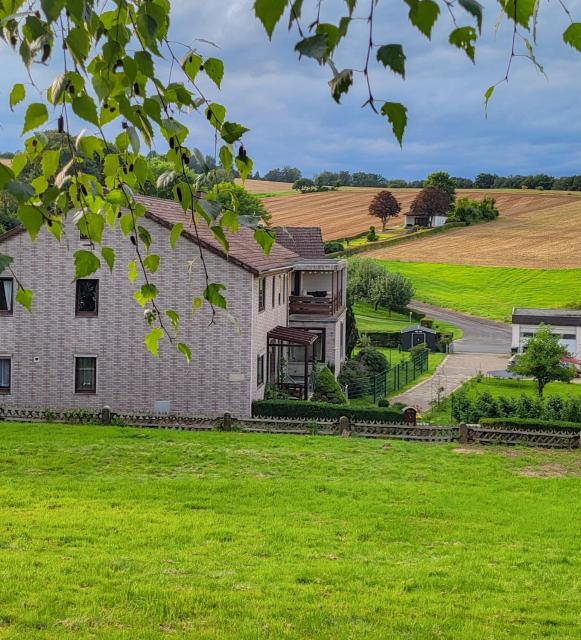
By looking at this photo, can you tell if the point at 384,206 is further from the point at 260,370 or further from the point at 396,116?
the point at 396,116

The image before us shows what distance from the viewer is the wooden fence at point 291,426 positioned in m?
23.7

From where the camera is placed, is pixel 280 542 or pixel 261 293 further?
pixel 261 293

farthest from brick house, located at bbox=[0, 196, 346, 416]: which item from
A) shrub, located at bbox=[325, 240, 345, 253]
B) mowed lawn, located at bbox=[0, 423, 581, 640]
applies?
shrub, located at bbox=[325, 240, 345, 253]

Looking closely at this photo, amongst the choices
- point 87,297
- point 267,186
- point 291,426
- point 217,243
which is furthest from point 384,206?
point 291,426

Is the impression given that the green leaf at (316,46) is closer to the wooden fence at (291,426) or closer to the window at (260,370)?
the wooden fence at (291,426)

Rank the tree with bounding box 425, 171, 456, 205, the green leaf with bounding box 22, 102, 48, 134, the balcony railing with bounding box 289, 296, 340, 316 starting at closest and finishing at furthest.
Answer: the green leaf with bounding box 22, 102, 48, 134 → the balcony railing with bounding box 289, 296, 340, 316 → the tree with bounding box 425, 171, 456, 205

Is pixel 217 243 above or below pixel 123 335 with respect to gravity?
above

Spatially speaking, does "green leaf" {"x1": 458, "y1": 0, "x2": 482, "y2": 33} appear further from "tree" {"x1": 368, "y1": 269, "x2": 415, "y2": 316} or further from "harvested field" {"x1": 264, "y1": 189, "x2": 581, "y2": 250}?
"harvested field" {"x1": 264, "y1": 189, "x2": 581, "y2": 250}

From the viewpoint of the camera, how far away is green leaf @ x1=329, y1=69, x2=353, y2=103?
2369 mm

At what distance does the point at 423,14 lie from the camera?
220cm

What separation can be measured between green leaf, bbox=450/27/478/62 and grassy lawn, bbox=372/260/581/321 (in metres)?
74.7

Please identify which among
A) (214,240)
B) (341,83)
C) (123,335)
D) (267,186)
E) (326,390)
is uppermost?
→ (267,186)

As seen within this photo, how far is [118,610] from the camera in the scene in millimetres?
7680

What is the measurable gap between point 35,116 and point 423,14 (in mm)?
1312
